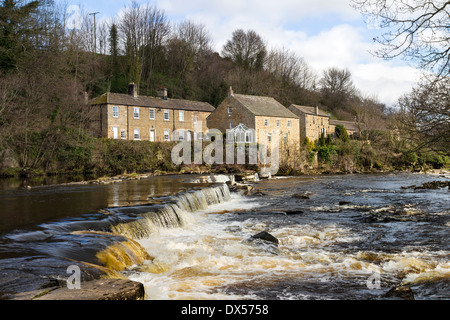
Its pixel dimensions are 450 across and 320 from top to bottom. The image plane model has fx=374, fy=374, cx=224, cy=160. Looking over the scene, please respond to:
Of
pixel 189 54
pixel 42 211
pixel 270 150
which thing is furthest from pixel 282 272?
pixel 189 54

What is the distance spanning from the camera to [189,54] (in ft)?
205

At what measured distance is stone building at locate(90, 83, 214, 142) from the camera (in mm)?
41000

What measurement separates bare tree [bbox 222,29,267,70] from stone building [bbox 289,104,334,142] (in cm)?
1630

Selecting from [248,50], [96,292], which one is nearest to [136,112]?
[248,50]

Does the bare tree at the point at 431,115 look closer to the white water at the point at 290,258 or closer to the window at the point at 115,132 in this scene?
the white water at the point at 290,258

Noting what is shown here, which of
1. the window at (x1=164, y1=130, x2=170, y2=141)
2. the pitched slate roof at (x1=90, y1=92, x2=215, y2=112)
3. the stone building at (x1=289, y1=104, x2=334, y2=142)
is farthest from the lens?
the stone building at (x1=289, y1=104, x2=334, y2=142)

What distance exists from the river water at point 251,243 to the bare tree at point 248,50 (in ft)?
170

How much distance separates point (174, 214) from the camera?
1295 centimetres

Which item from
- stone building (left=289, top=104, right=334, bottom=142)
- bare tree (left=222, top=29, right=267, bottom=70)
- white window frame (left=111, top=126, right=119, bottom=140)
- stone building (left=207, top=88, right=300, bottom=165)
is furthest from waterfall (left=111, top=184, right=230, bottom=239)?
bare tree (left=222, top=29, right=267, bottom=70)

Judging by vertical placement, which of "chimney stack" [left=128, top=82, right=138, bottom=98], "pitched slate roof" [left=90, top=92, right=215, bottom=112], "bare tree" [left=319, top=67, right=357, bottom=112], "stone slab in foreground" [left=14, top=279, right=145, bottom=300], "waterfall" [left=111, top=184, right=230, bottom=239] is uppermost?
"bare tree" [left=319, top=67, right=357, bottom=112]

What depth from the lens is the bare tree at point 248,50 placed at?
2591 inches
